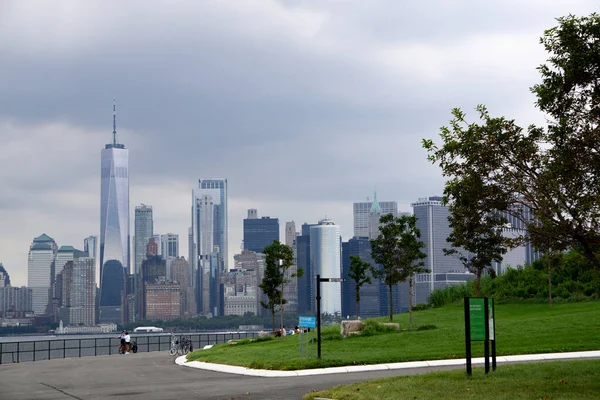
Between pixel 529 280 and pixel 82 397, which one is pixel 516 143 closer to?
pixel 82 397

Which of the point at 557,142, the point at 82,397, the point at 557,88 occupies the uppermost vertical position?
the point at 557,88

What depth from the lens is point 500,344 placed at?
32.1 m

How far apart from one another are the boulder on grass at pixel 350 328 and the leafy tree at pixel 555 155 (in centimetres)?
2240

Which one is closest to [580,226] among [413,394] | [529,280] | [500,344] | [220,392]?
[413,394]

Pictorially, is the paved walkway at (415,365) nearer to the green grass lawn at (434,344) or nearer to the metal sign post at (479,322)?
the green grass lawn at (434,344)

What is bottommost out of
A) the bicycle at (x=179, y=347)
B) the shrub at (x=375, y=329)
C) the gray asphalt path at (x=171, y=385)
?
the bicycle at (x=179, y=347)

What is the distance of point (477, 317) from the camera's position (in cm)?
2103

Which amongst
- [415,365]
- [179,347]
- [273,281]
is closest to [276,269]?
[273,281]

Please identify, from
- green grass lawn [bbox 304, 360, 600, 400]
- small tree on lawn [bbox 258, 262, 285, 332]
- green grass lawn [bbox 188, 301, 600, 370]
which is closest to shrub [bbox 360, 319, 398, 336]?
green grass lawn [bbox 188, 301, 600, 370]

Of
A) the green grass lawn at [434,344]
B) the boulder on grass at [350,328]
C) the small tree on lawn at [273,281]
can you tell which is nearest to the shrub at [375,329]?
the boulder on grass at [350,328]

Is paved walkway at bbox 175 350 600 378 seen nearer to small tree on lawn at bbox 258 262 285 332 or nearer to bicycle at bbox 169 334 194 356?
bicycle at bbox 169 334 194 356

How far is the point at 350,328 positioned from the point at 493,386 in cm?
2331

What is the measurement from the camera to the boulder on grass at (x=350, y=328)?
136ft

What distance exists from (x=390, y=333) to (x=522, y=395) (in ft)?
75.0
